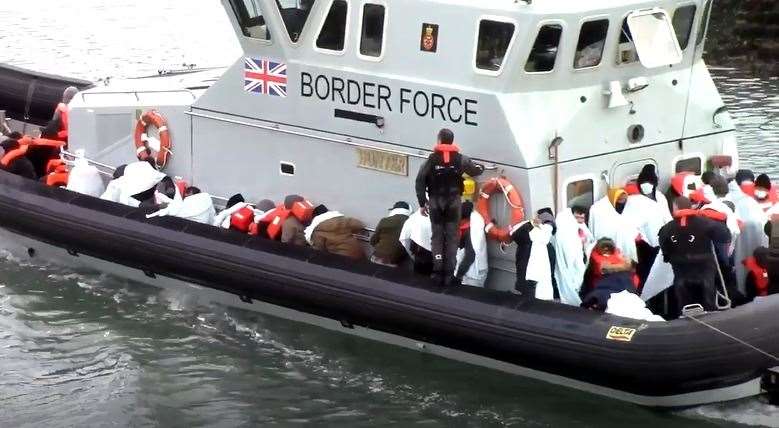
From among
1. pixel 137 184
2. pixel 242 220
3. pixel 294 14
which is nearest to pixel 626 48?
pixel 294 14

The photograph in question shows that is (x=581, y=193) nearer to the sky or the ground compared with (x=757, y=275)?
nearer to the sky

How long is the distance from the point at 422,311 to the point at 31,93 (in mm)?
6493

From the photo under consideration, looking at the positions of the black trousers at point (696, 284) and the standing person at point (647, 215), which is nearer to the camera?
the black trousers at point (696, 284)

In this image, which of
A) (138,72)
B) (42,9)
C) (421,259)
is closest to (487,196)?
(421,259)

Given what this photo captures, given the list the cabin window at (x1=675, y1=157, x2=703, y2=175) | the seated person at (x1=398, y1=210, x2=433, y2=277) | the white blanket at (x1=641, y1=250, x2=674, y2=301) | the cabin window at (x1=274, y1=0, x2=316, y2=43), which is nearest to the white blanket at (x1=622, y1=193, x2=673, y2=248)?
the white blanket at (x1=641, y1=250, x2=674, y2=301)

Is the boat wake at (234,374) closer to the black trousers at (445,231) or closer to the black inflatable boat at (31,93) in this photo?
the black trousers at (445,231)

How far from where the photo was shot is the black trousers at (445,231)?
929 centimetres

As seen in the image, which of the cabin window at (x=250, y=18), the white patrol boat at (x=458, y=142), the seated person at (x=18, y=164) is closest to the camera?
the white patrol boat at (x=458, y=142)

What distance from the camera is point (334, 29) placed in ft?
33.4

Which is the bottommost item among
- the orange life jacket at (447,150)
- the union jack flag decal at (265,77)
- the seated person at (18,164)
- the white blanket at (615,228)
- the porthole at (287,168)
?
the seated person at (18,164)

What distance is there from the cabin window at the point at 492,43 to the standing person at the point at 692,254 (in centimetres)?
157

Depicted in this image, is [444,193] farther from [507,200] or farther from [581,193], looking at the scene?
[581,193]

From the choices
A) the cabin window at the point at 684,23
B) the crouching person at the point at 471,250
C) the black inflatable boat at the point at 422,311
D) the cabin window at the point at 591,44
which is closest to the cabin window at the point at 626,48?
the cabin window at the point at 591,44

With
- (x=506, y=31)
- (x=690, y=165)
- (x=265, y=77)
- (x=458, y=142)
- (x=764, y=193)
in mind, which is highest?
(x=506, y=31)
